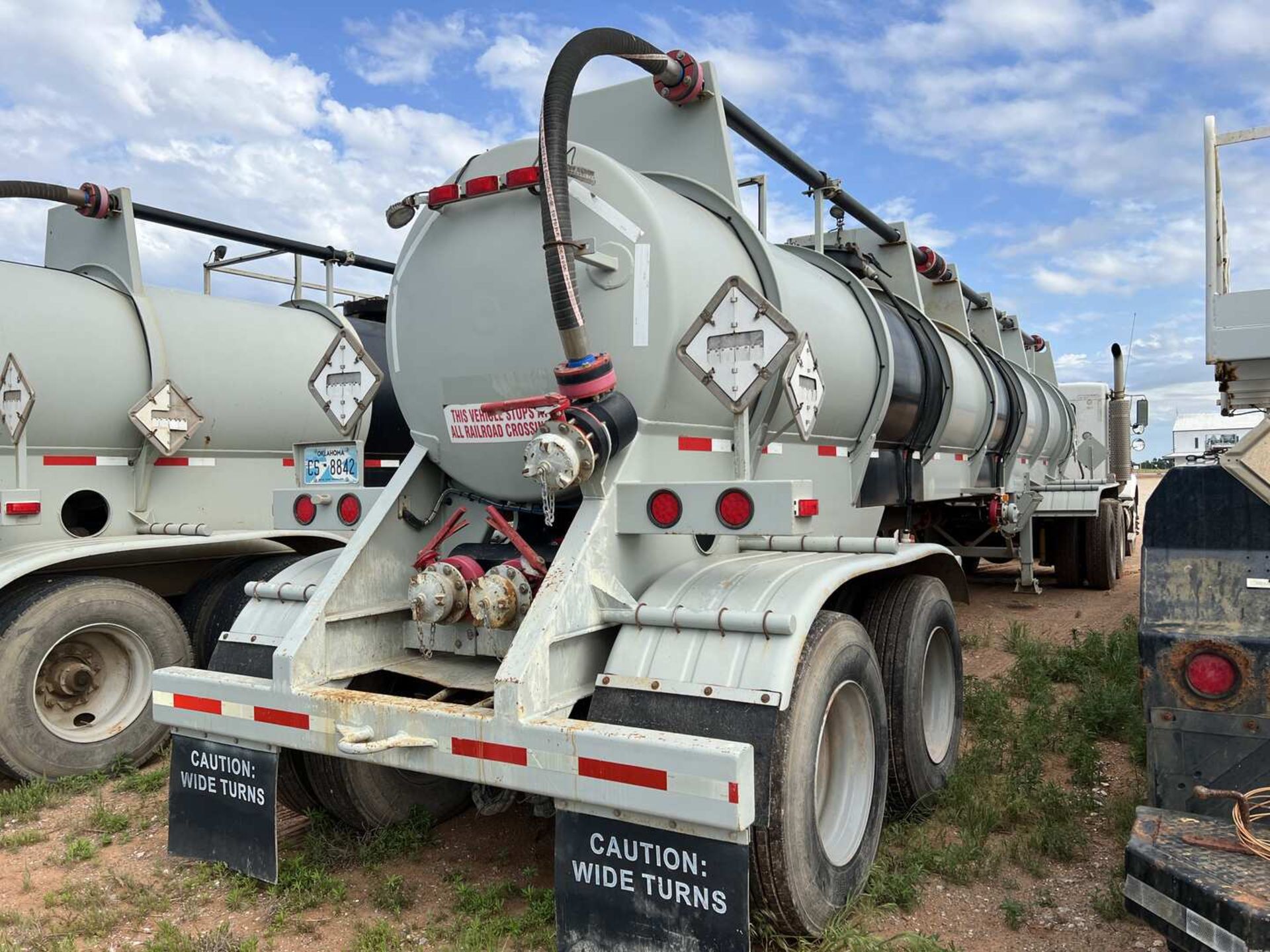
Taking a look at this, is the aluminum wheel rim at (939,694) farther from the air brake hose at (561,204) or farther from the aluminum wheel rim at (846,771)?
the air brake hose at (561,204)

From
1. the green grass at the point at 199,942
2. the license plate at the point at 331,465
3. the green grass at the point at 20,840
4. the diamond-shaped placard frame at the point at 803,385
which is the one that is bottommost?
the green grass at the point at 20,840

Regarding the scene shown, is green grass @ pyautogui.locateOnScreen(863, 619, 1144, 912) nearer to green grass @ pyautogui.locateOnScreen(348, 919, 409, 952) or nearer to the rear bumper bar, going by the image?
the rear bumper bar

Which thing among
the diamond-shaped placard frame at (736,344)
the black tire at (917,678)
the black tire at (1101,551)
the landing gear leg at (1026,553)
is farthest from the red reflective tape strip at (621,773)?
the black tire at (1101,551)

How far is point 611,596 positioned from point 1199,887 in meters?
1.79

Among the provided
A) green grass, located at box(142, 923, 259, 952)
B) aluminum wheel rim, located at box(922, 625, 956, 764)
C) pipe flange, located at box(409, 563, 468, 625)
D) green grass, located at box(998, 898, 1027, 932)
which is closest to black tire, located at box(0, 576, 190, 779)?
green grass, located at box(142, 923, 259, 952)

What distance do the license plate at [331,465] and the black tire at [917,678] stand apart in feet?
7.84

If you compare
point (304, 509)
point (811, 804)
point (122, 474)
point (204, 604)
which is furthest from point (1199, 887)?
point (122, 474)

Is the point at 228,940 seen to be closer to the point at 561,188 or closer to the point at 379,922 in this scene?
the point at 379,922

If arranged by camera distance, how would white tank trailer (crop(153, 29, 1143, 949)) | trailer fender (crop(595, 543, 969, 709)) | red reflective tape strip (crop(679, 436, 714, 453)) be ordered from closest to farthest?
white tank trailer (crop(153, 29, 1143, 949)) < trailer fender (crop(595, 543, 969, 709)) < red reflective tape strip (crop(679, 436, 714, 453))

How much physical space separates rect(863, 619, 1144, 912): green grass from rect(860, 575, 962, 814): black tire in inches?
4.5

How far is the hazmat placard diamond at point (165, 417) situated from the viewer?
5.52 meters

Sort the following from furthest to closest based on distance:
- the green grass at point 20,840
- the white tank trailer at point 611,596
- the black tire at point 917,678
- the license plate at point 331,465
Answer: the license plate at point 331,465 < the green grass at point 20,840 < the black tire at point 917,678 < the white tank trailer at point 611,596

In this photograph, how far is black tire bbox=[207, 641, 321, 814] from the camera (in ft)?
12.0

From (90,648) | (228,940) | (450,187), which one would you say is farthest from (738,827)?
(90,648)
